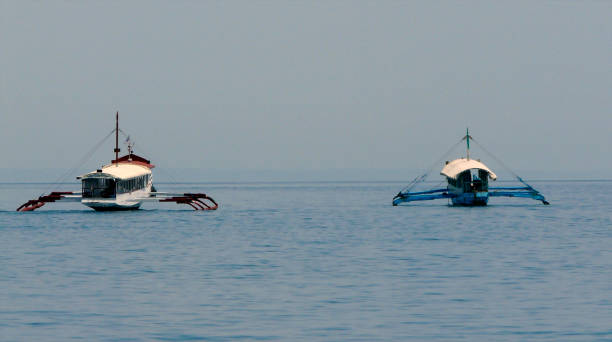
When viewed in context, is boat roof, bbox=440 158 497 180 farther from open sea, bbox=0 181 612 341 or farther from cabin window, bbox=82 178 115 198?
cabin window, bbox=82 178 115 198

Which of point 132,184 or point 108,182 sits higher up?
point 108,182

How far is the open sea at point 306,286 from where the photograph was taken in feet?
87.2

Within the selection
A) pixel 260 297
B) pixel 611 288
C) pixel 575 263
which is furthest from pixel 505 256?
pixel 260 297

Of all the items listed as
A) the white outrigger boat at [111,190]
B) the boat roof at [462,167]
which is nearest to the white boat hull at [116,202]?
the white outrigger boat at [111,190]

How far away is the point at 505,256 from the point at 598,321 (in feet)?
73.2

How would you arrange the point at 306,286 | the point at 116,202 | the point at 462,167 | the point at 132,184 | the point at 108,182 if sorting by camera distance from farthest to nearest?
the point at 462,167 < the point at 132,184 < the point at 108,182 < the point at 116,202 < the point at 306,286

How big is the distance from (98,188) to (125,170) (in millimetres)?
4739

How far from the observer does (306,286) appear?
36.4m

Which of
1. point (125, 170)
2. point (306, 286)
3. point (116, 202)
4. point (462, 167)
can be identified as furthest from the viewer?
point (462, 167)

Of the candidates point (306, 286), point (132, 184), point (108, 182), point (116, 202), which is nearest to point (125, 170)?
point (132, 184)

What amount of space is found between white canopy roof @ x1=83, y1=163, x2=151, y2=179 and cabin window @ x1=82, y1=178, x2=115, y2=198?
3.40ft

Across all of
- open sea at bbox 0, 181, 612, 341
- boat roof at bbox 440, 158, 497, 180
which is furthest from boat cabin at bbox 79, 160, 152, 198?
boat roof at bbox 440, 158, 497, 180

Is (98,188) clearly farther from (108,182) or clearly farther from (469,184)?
(469,184)

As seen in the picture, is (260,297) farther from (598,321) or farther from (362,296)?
(598,321)
